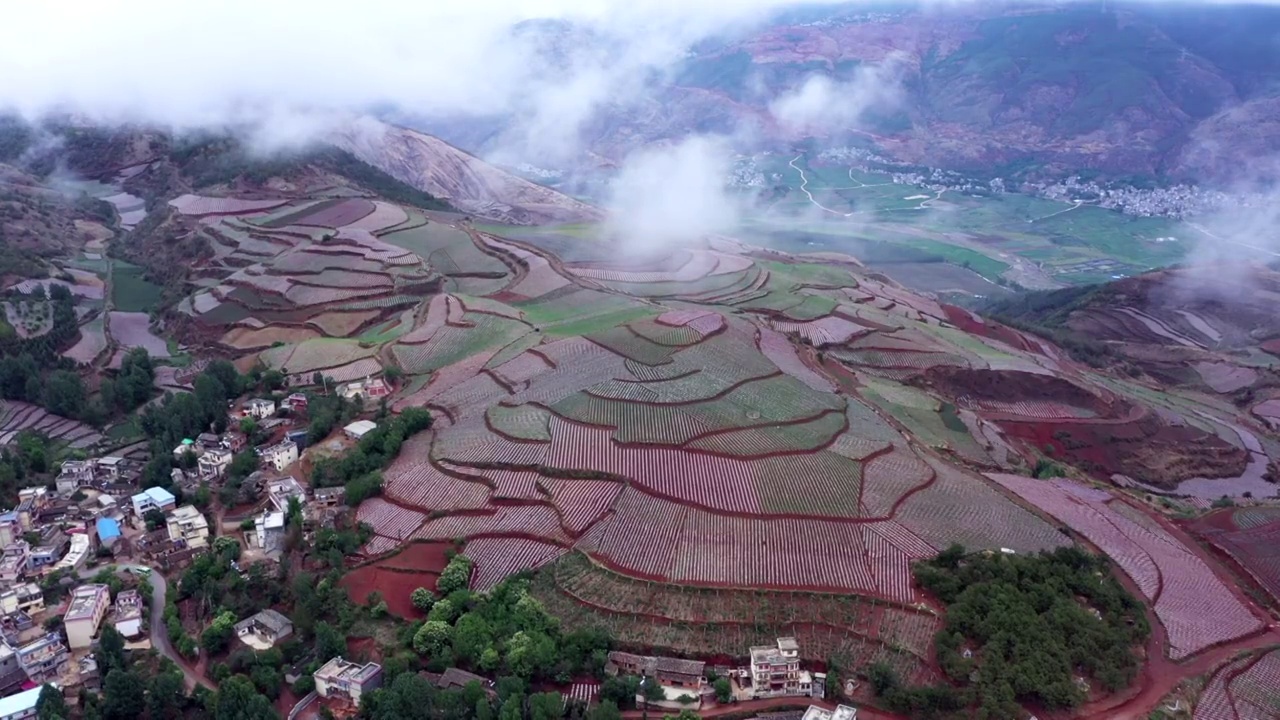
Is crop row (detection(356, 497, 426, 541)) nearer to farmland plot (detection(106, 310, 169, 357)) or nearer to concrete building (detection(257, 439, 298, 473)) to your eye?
concrete building (detection(257, 439, 298, 473))

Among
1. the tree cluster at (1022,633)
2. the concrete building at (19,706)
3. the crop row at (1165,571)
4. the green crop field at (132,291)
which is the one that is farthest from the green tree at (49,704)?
the green crop field at (132,291)

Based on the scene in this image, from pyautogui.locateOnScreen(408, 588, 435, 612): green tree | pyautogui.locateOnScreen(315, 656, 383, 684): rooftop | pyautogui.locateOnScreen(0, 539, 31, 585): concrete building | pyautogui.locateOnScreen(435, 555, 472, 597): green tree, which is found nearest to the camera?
pyautogui.locateOnScreen(315, 656, 383, 684): rooftop

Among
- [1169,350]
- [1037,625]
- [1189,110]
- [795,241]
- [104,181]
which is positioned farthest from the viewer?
[1189,110]

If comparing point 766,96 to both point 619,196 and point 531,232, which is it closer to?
point 619,196

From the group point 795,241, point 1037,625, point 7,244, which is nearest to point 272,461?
point 1037,625

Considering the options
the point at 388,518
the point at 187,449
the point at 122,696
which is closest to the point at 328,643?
the point at 122,696

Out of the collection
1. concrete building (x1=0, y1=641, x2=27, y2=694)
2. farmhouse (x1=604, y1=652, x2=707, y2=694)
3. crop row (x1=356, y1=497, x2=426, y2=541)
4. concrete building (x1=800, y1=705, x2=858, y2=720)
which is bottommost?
concrete building (x1=0, y1=641, x2=27, y2=694)

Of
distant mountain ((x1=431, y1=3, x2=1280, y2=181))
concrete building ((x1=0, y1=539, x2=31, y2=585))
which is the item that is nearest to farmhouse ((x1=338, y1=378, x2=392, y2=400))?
concrete building ((x1=0, y1=539, x2=31, y2=585))
